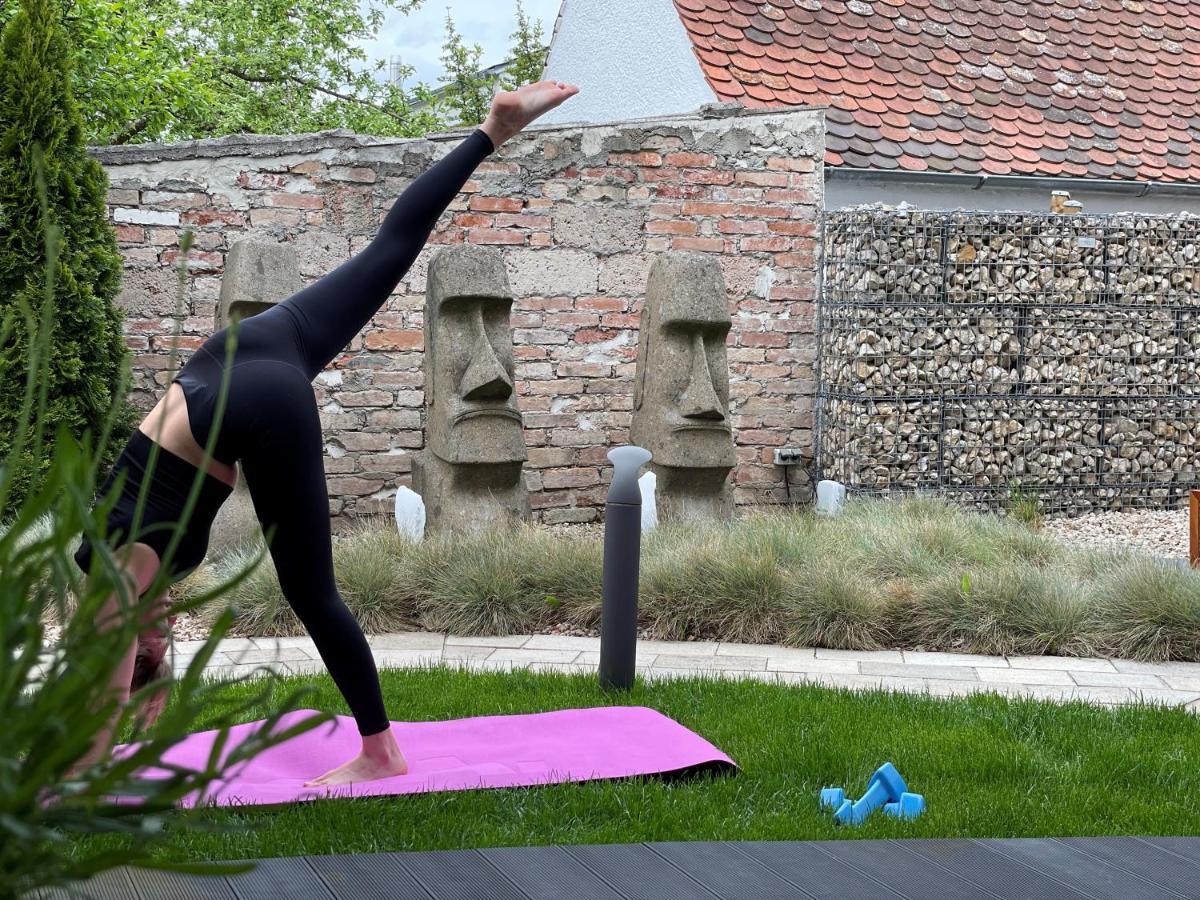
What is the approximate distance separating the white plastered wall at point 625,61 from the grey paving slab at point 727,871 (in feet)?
28.8

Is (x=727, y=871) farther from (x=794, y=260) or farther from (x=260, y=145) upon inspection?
(x=794, y=260)

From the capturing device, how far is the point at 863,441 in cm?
914

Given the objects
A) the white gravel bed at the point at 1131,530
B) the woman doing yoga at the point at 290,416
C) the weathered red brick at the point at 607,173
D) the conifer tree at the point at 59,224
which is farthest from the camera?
the weathered red brick at the point at 607,173

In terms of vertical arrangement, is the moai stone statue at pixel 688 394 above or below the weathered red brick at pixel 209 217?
below

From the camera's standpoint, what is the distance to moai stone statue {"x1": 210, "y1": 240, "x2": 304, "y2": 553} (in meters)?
6.89

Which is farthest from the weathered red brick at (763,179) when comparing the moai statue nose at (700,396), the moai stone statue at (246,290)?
the moai stone statue at (246,290)

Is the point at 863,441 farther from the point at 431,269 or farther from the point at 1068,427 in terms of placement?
the point at 431,269

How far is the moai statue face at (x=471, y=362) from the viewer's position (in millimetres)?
7059

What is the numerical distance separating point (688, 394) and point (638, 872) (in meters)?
5.02

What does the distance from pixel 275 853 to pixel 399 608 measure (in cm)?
311

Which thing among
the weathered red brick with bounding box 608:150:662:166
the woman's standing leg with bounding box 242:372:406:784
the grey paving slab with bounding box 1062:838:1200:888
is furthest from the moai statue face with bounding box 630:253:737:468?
the grey paving slab with bounding box 1062:838:1200:888

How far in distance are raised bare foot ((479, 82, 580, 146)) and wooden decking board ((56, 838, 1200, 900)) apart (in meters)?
1.63

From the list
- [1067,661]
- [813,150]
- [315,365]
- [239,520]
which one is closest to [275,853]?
[315,365]

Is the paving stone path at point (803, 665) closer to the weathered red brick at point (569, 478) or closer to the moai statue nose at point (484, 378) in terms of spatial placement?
the moai statue nose at point (484, 378)
